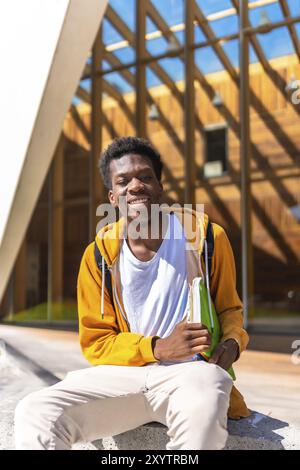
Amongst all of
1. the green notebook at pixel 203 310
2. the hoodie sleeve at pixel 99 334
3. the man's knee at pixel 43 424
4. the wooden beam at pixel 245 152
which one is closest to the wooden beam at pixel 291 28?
the wooden beam at pixel 245 152

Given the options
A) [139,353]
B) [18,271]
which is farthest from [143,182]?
[18,271]

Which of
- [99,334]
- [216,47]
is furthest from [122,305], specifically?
[216,47]

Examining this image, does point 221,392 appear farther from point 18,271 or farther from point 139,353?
point 18,271

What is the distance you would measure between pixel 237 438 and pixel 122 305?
714 millimetres

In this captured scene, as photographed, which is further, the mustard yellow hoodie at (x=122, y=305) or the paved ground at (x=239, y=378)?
the paved ground at (x=239, y=378)

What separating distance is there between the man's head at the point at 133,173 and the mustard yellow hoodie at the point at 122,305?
138 millimetres

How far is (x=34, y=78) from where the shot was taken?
184 inches

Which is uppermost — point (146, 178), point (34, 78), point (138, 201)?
point (34, 78)

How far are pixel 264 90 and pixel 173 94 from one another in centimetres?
169

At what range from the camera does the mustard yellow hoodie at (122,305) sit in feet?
6.73

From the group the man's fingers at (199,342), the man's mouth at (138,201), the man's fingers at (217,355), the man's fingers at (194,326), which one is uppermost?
the man's mouth at (138,201)

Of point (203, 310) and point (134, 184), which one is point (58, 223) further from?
point (203, 310)

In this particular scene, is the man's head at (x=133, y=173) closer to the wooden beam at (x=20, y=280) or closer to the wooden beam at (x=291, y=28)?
the wooden beam at (x=291, y=28)
